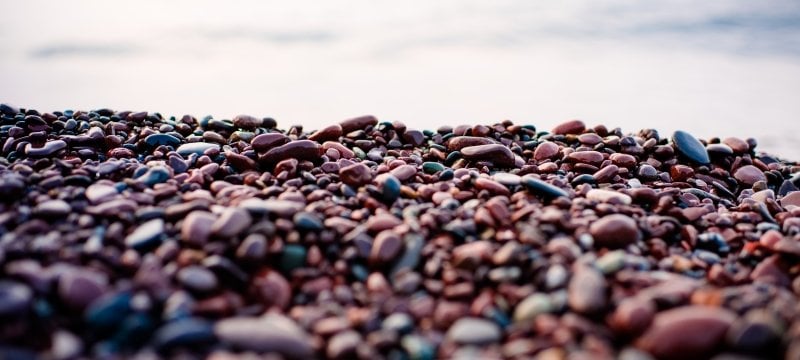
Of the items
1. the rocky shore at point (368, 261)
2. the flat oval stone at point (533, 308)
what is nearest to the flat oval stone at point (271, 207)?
the rocky shore at point (368, 261)

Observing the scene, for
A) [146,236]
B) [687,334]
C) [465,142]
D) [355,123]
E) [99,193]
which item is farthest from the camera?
[355,123]

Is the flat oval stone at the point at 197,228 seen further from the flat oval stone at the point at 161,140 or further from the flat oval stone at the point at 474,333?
the flat oval stone at the point at 161,140

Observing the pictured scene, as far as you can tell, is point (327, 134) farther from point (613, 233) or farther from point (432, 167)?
point (613, 233)

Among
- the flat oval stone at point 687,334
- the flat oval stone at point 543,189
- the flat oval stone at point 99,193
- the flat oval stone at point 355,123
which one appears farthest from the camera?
the flat oval stone at point 355,123

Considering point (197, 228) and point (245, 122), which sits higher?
point (245, 122)

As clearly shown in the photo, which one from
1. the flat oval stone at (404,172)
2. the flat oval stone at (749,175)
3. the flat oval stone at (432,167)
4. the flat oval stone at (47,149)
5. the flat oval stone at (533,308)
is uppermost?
the flat oval stone at (47,149)

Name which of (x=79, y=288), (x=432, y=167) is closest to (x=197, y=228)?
(x=79, y=288)

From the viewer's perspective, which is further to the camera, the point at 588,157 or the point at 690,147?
the point at 690,147
